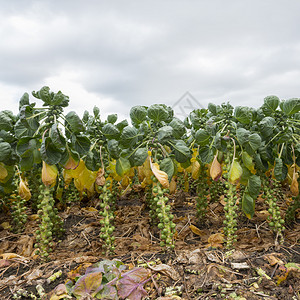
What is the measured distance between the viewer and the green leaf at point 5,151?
135 inches

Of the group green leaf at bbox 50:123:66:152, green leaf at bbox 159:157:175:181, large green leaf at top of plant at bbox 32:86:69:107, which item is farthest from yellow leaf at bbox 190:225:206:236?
large green leaf at top of plant at bbox 32:86:69:107

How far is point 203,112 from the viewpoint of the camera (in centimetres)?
454

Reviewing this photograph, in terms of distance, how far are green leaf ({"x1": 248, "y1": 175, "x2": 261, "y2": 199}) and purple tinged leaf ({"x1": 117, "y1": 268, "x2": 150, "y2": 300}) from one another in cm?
148

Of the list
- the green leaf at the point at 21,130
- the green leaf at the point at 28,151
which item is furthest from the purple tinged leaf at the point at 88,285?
the green leaf at the point at 21,130

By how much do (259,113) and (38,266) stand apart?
2993 mm

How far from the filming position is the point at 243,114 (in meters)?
3.21

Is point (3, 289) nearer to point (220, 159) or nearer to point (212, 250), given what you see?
point (212, 250)

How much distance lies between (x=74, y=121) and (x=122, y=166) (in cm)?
73

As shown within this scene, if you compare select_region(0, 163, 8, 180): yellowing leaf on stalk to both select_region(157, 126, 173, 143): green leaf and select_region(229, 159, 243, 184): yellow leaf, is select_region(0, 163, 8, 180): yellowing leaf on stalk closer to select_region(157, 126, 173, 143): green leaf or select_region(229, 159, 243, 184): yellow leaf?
select_region(157, 126, 173, 143): green leaf

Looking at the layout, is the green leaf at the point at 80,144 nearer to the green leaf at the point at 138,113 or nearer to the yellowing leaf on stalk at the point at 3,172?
the green leaf at the point at 138,113

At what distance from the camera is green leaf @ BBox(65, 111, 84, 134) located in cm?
302

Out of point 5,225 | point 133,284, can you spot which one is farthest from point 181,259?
point 5,225

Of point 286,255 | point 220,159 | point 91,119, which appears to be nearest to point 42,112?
point 91,119

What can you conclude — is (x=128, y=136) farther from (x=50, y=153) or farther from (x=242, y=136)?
(x=242, y=136)
